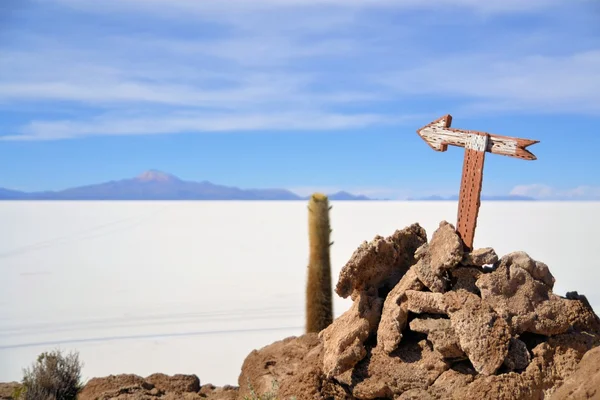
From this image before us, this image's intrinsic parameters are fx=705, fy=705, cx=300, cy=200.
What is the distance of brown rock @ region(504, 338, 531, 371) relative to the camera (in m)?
6.59

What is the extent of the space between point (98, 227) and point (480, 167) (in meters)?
38.9

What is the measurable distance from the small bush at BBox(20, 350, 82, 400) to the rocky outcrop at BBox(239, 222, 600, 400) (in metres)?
3.20

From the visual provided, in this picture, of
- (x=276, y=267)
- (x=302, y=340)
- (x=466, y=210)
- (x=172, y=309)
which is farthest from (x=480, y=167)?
(x=276, y=267)

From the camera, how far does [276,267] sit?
2509 cm

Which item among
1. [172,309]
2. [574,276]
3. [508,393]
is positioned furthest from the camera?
[574,276]

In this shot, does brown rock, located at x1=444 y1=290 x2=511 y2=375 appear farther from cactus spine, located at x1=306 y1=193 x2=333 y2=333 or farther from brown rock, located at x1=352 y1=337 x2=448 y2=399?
cactus spine, located at x1=306 y1=193 x2=333 y2=333

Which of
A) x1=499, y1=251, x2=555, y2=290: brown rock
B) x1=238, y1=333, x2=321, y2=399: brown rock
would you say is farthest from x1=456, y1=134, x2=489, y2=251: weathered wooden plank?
x1=238, y1=333, x2=321, y2=399: brown rock

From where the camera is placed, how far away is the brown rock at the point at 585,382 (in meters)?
5.34

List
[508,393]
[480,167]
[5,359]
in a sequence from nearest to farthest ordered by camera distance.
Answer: [508,393] < [480,167] < [5,359]

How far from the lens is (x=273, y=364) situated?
29.1 feet

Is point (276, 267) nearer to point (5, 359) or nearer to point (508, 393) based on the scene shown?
point (5, 359)

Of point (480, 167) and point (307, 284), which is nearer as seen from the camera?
point (480, 167)

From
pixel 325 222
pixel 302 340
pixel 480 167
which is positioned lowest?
pixel 302 340

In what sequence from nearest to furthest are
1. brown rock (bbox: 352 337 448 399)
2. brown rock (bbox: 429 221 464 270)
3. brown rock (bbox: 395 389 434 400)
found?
brown rock (bbox: 395 389 434 400) → brown rock (bbox: 352 337 448 399) → brown rock (bbox: 429 221 464 270)
